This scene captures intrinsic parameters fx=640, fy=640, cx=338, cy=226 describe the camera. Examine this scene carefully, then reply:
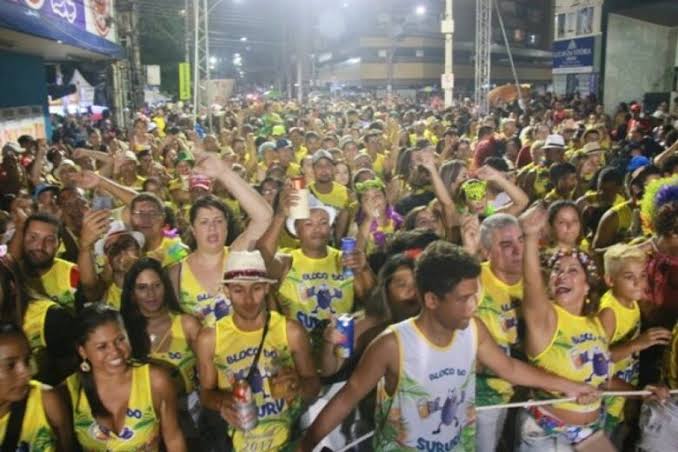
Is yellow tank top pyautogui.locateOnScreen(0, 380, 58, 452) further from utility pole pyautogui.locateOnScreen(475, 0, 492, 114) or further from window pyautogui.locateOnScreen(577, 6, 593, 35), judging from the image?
window pyautogui.locateOnScreen(577, 6, 593, 35)

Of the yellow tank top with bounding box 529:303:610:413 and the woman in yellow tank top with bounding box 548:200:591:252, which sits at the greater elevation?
the woman in yellow tank top with bounding box 548:200:591:252

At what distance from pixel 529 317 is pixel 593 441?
79 cm

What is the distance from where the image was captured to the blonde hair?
13.0 ft

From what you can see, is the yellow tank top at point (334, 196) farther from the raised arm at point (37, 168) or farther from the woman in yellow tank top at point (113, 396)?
the raised arm at point (37, 168)

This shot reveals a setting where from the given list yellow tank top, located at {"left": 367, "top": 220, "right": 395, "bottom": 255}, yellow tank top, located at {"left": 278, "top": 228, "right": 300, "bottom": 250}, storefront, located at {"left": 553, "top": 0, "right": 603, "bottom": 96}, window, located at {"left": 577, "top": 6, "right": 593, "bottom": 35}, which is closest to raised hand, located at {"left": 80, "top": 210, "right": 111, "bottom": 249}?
yellow tank top, located at {"left": 278, "top": 228, "right": 300, "bottom": 250}

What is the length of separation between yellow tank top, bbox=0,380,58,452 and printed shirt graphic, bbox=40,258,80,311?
1697 millimetres

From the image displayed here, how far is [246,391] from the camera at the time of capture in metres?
2.96

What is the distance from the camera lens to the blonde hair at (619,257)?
3961 millimetres

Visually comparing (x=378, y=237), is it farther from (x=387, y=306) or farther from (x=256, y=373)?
(x=256, y=373)

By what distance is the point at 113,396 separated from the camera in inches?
125

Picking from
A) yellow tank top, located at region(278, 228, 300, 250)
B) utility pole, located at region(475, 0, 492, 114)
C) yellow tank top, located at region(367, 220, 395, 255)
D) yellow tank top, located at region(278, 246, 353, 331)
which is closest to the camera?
yellow tank top, located at region(278, 246, 353, 331)

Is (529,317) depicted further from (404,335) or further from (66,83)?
(66,83)

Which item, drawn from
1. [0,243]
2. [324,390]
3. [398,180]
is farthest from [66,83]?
[324,390]

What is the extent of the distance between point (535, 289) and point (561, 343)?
0.35m
